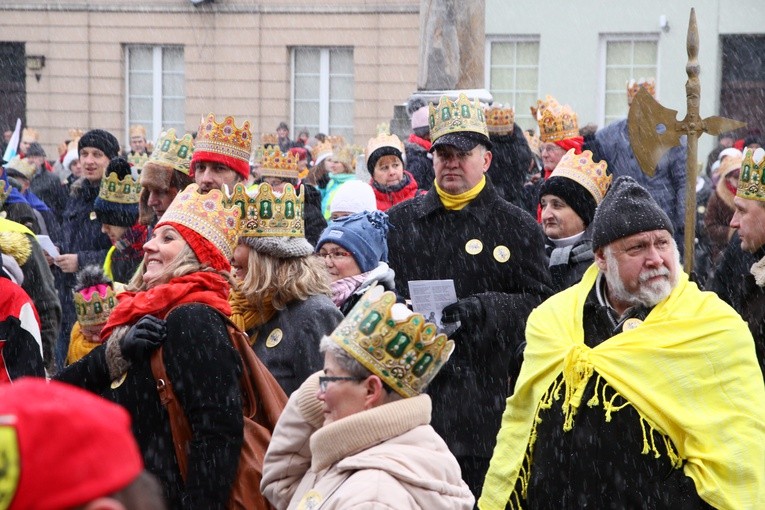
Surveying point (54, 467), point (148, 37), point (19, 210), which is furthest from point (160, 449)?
point (148, 37)

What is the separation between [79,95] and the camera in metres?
28.2

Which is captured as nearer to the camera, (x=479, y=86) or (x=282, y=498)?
(x=282, y=498)

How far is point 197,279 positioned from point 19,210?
566cm

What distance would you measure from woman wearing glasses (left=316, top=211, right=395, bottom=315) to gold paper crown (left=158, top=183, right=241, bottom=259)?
3.95ft

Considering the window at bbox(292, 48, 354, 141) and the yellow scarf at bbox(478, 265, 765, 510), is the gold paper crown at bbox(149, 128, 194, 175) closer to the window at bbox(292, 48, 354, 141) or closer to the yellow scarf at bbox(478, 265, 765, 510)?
the yellow scarf at bbox(478, 265, 765, 510)

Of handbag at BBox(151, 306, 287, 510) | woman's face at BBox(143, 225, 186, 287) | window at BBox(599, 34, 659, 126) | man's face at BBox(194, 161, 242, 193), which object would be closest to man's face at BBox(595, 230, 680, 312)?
handbag at BBox(151, 306, 287, 510)

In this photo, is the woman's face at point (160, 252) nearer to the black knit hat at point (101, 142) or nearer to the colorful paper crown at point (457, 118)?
the colorful paper crown at point (457, 118)

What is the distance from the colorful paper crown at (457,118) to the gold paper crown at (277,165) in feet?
13.5

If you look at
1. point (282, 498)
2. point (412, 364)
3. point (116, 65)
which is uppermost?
point (116, 65)

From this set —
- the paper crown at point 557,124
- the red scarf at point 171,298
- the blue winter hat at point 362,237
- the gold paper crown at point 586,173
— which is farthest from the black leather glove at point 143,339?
the paper crown at point 557,124

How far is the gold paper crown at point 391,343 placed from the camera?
4172 mm

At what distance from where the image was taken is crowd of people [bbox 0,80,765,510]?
13.2 feet

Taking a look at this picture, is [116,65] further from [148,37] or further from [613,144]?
[613,144]

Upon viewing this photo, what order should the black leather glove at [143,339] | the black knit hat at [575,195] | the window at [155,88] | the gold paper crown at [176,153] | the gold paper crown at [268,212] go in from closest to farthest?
the black leather glove at [143,339], the gold paper crown at [268,212], the gold paper crown at [176,153], the black knit hat at [575,195], the window at [155,88]
